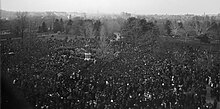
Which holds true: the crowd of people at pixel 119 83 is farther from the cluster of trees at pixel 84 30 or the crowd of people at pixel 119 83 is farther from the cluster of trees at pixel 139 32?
the cluster of trees at pixel 84 30

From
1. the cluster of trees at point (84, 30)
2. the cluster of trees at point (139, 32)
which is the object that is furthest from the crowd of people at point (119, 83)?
the cluster of trees at point (84, 30)

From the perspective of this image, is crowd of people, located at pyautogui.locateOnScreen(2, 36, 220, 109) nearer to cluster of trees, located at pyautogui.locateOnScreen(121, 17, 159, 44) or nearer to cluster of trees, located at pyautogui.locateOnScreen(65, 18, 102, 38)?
cluster of trees, located at pyautogui.locateOnScreen(121, 17, 159, 44)

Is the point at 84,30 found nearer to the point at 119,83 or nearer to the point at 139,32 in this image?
the point at 139,32

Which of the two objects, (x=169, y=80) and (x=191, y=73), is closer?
(x=169, y=80)

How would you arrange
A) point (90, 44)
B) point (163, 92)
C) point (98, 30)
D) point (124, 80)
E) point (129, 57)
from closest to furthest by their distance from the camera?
point (163, 92) < point (124, 80) < point (129, 57) < point (90, 44) < point (98, 30)

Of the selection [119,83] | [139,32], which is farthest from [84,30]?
[119,83]

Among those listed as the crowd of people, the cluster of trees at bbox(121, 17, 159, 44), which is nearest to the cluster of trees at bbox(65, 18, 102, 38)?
the cluster of trees at bbox(121, 17, 159, 44)

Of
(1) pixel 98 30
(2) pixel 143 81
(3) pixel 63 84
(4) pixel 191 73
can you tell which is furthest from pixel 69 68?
(1) pixel 98 30

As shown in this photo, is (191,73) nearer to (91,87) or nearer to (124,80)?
(124,80)
